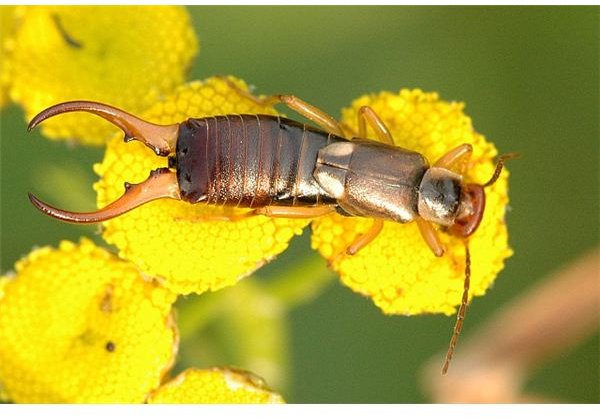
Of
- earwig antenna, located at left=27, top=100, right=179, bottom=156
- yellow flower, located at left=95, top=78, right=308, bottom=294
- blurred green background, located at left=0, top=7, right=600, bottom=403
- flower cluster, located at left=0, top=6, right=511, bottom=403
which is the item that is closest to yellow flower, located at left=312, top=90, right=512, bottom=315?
flower cluster, located at left=0, top=6, right=511, bottom=403

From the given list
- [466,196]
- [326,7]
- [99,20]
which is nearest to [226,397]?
[466,196]

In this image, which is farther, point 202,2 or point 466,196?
point 202,2

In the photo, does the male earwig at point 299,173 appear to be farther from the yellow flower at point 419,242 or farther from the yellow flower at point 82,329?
the yellow flower at point 82,329

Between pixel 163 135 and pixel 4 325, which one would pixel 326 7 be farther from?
pixel 4 325

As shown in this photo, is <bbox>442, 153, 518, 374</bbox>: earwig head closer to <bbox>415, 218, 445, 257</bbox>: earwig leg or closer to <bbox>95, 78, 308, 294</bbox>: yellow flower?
→ <bbox>415, 218, 445, 257</bbox>: earwig leg

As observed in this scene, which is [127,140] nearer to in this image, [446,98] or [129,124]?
[129,124]

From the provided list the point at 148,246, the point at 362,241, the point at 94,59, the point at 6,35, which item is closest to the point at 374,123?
the point at 362,241
